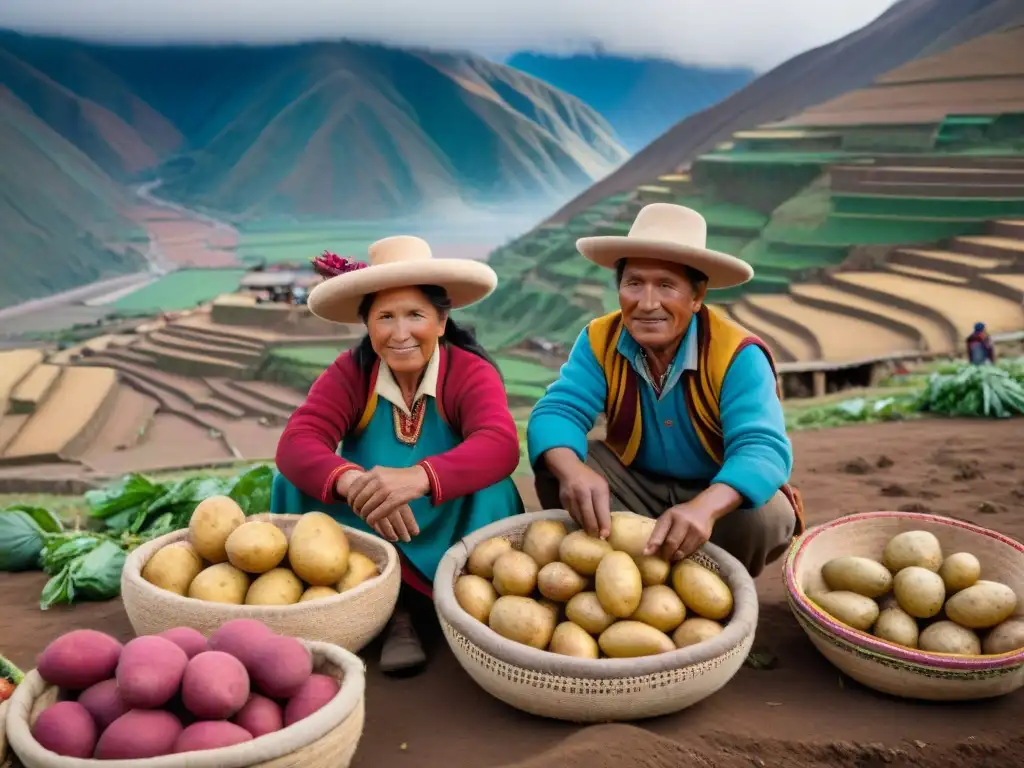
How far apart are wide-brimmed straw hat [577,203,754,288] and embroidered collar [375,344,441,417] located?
0.55 m

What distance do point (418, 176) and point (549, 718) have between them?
38.2m

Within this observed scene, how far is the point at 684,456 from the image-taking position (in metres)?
2.51

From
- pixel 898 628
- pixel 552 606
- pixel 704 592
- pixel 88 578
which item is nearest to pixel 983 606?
pixel 898 628

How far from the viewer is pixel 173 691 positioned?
59.4 inches

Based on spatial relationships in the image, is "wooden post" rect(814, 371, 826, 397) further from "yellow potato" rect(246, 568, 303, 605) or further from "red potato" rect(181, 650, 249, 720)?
"red potato" rect(181, 650, 249, 720)

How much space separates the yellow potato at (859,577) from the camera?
2.18 meters

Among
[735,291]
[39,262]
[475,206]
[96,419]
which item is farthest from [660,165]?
[96,419]

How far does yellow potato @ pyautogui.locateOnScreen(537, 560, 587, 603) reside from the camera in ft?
6.79

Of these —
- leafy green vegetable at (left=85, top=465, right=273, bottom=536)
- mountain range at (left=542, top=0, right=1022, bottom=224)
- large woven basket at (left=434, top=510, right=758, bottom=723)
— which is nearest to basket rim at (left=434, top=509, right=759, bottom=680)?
large woven basket at (left=434, top=510, right=758, bottom=723)

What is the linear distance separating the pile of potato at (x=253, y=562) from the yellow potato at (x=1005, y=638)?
145cm

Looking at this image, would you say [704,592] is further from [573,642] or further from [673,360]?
[673,360]

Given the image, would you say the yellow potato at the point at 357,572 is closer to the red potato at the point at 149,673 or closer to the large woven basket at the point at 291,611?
the large woven basket at the point at 291,611

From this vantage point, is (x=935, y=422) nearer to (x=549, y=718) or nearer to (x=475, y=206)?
(x=549, y=718)

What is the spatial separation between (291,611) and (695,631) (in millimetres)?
881
